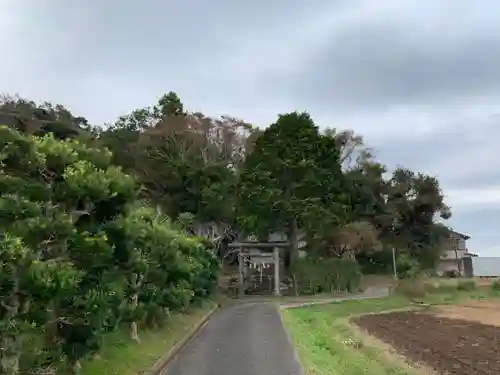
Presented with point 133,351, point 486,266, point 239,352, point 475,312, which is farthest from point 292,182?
point 486,266

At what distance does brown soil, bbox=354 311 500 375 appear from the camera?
13102 millimetres

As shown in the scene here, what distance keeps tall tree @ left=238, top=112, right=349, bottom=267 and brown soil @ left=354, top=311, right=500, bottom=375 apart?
957 centimetres

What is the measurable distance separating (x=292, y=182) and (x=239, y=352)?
24038mm

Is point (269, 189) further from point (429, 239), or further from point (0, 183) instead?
point (0, 183)

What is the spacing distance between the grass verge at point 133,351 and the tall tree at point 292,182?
17.2 meters

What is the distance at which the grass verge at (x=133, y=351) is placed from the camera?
10191 millimetres

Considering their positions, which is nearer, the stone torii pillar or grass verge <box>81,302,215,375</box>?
grass verge <box>81,302,215,375</box>

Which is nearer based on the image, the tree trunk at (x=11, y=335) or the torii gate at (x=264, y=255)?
the tree trunk at (x=11, y=335)

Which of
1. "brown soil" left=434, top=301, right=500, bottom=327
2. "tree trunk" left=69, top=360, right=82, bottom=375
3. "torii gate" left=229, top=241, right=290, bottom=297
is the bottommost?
"tree trunk" left=69, top=360, right=82, bottom=375

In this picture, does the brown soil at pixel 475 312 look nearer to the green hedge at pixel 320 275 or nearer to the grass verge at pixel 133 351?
the green hedge at pixel 320 275

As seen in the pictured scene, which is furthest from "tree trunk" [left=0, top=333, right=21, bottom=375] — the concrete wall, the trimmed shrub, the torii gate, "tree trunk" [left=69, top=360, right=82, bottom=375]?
the concrete wall

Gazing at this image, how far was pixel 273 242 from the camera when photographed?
3769cm

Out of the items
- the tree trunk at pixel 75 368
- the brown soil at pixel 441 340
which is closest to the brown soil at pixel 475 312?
the brown soil at pixel 441 340

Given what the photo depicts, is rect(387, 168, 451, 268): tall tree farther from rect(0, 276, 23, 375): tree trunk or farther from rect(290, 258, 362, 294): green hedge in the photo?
rect(0, 276, 23, 375): tree trunk
